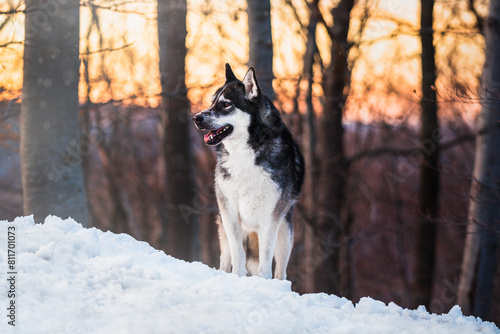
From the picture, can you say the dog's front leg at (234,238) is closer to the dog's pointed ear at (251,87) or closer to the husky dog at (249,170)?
the husky dog at (249,170)

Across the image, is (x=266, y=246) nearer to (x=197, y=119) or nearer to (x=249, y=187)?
(x=249, y=187)

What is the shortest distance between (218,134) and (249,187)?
702mm

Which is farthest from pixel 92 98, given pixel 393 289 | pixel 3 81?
pixel 393 289

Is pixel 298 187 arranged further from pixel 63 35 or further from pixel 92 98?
pixel 92 98

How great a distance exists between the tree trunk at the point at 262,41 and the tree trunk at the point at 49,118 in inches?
120

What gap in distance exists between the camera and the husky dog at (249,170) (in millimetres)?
5637

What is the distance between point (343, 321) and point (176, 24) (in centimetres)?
861

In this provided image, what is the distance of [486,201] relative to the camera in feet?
28.8

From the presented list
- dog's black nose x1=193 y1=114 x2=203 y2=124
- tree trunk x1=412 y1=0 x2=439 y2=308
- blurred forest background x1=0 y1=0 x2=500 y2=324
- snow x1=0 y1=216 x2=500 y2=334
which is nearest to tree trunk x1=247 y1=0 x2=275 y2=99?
blurred forest background x1=0 y1=0 x2=500 y2=324

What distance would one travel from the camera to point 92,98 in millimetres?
14406

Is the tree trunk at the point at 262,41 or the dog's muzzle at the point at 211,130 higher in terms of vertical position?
the tree trunk at the point at 262,41

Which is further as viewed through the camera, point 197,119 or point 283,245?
point 283,245

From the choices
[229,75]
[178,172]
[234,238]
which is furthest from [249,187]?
[178,172]

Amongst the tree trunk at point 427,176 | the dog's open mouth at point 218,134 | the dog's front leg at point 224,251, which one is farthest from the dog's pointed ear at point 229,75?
the tree trunk at point 427,176
